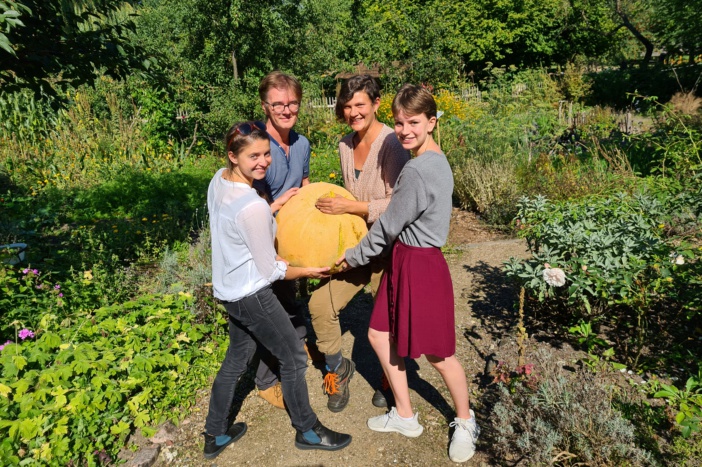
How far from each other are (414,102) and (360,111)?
45cm

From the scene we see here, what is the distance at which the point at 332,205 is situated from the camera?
2.56 m

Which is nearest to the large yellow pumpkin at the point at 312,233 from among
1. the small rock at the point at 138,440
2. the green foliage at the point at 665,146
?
the small rock at the point at 138,440

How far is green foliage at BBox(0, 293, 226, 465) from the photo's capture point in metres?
2.43

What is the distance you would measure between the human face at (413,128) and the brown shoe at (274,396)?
1.83 meters

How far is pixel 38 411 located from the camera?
2445 millimetres

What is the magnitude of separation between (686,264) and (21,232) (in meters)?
6.01

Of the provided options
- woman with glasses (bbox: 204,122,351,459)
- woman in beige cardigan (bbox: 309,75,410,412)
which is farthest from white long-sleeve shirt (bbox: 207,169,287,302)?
woman in beige cardigan (bbox: 309,75,410,412)

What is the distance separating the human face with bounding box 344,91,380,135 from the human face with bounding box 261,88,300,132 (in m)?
0.30

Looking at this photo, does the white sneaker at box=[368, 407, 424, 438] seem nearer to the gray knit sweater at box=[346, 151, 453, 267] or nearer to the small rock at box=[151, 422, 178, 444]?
the gray knit sweater at box=[346, 151, 453, 267]

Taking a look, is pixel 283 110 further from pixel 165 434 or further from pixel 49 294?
pixel 49 294

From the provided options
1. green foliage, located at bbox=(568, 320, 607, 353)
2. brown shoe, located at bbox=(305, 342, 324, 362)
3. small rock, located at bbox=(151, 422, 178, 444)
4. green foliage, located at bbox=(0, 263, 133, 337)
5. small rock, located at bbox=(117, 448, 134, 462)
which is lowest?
small rock, located at bbox=(151, 422, 178, 444)

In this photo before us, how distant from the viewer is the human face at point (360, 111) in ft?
8.65

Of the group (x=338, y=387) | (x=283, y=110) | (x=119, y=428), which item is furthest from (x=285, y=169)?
(x=119, y=428)

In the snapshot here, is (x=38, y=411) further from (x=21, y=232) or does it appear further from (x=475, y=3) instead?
(x=475, y=3)
